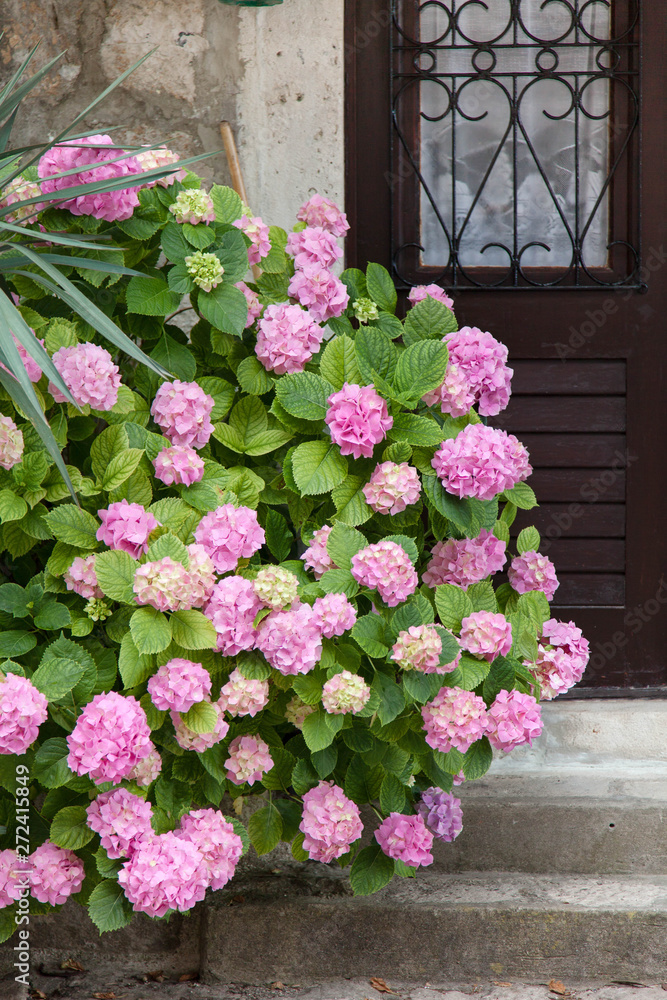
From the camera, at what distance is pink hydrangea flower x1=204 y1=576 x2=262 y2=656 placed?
1.40 m

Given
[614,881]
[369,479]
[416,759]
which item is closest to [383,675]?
[416,759]

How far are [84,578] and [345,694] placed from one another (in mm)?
494

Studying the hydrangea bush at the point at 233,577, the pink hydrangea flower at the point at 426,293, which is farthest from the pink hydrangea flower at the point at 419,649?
the pink hydrangea flower at the point at 426,293

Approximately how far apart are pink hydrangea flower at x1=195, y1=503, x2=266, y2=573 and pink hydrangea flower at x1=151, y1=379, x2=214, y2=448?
0.19 meters

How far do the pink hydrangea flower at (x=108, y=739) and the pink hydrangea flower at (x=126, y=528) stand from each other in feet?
0.83

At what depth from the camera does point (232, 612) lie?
140 centimetres

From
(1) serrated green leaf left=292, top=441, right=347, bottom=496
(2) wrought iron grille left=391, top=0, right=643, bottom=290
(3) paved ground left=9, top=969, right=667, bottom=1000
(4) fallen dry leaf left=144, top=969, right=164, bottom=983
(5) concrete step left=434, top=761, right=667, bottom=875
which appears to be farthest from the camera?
(2) wrought iron grille left=391, top=0, right=643, bottom=290

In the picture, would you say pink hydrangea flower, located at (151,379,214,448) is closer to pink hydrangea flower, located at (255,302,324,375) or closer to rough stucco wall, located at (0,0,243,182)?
pink hydrangea flower, located at (255,302,324,375)

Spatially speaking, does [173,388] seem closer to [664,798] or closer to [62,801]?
[62,801]

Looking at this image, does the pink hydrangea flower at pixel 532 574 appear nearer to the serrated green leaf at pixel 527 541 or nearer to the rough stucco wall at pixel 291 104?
the serrated green leaf at pixel 527 541

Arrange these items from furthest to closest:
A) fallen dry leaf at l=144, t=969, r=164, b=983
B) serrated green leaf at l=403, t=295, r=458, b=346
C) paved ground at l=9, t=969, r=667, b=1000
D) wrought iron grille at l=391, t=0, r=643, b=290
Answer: wrought iron grille at l=391, t=0, r=643, b=290 < fallen dry leaf at l=144, t=969, r=164, b=983 < paved ground at l=9, t=969, r=667, b=1000 < serrated green leaf at l=403, t=295, r=458, b=346

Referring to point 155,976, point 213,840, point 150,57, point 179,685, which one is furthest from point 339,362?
point 155,976

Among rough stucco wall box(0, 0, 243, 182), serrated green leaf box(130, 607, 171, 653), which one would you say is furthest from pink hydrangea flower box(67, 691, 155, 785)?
rough stucco wall box(0, 0, 243, 182)

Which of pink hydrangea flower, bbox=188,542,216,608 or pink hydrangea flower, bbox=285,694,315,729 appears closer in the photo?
pink hydrangea flower, bbox=188,542,216,608
